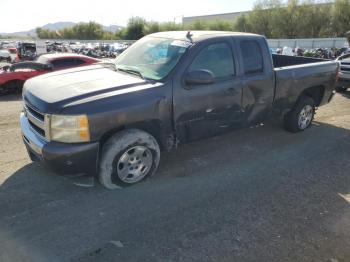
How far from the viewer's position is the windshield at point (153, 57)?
4.34m

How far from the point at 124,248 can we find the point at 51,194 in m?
1.35

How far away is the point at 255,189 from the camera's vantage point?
14.1 feet

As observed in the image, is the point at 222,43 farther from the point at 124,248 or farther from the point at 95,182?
the point at 124,248

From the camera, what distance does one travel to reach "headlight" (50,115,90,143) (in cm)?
355

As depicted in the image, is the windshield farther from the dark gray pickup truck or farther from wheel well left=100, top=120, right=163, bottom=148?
wheel well left=100, top=120, right=163, bottom=148

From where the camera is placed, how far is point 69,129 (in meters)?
3.58

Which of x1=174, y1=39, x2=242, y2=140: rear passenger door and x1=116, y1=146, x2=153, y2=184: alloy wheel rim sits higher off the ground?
x1=174, y1=39, x2=242, y2=140: rear passenger door

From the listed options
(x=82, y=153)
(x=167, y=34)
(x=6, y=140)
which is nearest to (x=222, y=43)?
(x=167, y=34)

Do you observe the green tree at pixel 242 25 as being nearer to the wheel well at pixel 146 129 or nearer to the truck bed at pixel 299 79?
the truck bed at pixel 299 79

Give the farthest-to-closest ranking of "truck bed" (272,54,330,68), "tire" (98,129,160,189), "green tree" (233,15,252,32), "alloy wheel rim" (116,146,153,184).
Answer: "green tree" (233,15,252,32) < "truck bed" (272,54,330,68) < "alloy wheel rim" (116,146,153,184) < "tire" (98,129,160,189)

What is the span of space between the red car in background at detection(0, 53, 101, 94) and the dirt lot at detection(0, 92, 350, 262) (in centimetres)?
576

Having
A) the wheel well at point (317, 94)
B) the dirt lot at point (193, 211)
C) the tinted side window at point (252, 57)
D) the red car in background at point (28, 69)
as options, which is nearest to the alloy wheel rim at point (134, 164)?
the dirt lot at point (193, 211)

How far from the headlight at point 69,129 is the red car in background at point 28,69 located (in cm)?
714

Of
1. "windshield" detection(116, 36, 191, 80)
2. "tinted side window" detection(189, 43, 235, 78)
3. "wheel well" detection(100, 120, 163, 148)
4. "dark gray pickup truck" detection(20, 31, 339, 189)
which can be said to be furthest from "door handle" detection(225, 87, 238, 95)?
"wheel well" detection(100, 120, 163, 148)
